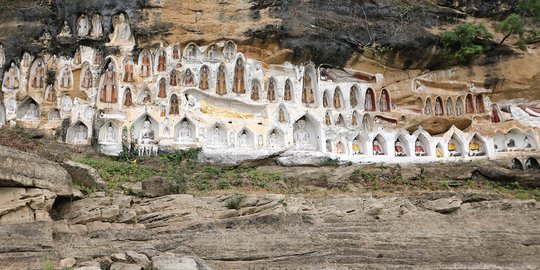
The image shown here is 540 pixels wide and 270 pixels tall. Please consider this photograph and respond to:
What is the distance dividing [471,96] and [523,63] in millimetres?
3036

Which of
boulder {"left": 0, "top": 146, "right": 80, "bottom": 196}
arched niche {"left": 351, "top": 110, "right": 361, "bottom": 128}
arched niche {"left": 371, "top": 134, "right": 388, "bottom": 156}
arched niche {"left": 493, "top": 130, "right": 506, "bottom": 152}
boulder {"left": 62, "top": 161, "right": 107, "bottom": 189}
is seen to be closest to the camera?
boulder {"left": 0, "top": 146, "right": 80, "bottom": 196}

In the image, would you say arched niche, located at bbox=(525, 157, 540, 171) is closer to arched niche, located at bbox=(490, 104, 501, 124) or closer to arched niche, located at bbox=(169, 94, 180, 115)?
arched niche, located at bbox=(490, 104, 501, 124)

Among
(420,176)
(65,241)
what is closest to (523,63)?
(420,176)

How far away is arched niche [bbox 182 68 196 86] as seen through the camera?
25078 mm

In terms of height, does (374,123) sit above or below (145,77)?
below

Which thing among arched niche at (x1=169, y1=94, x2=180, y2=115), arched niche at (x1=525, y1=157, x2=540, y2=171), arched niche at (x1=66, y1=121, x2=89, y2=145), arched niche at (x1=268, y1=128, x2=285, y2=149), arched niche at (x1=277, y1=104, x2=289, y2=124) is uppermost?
arched niche at (x1=169, y1=94, x2=180, y2=115)

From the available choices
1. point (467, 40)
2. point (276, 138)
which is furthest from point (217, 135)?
point (467, 40)

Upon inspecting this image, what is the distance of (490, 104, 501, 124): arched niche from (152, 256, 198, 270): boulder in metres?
20.4

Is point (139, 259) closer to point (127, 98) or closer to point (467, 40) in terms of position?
point (127, 98)

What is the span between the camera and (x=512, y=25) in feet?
85.8

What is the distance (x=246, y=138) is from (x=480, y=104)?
40.3 ft

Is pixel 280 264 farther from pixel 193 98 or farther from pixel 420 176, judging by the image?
pixel 193 98

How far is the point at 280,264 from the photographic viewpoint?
12859mm

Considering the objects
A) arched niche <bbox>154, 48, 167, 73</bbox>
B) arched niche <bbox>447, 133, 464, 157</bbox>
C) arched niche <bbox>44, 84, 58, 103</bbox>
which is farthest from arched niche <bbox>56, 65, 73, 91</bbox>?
arched niche <bbox>447, 133, 464, 157</bbox>
